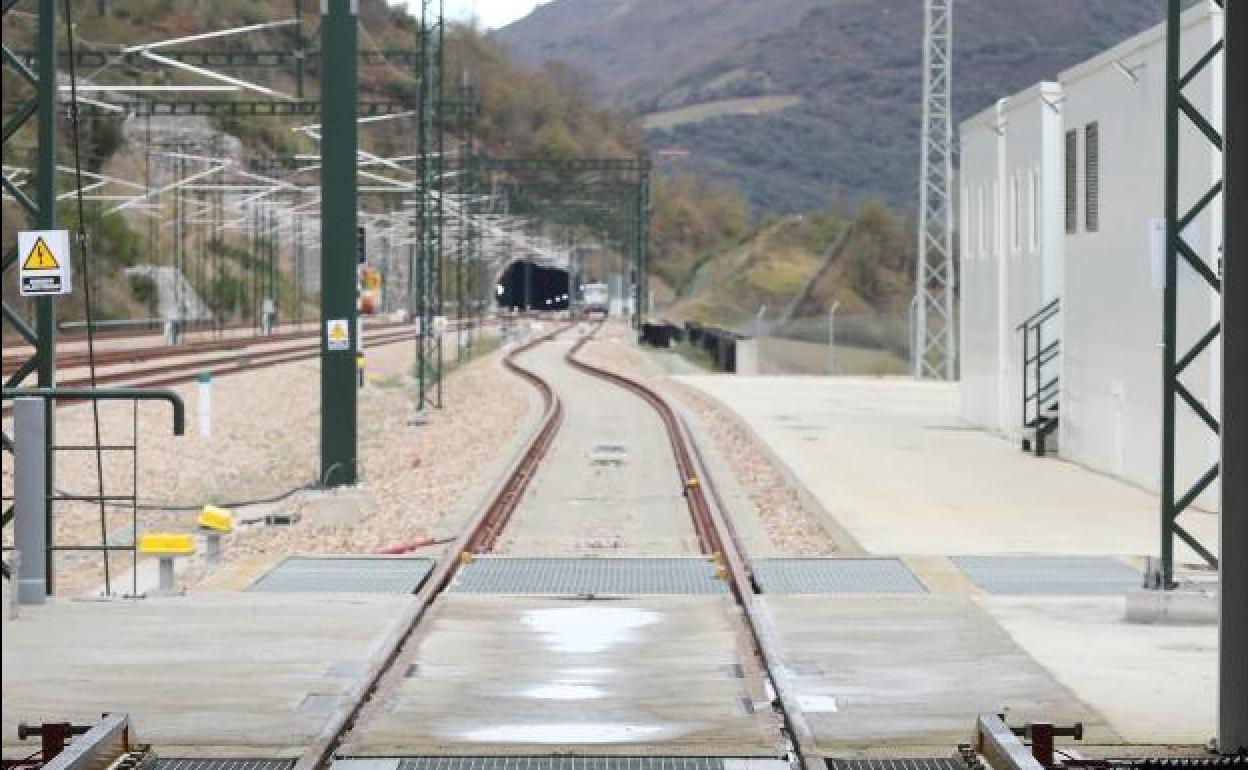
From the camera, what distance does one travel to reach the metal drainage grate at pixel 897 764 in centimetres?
1052

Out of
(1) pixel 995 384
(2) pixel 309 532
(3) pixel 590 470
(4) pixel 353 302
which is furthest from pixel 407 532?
(1) pixel 995 384

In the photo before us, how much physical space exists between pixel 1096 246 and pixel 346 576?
1487cm

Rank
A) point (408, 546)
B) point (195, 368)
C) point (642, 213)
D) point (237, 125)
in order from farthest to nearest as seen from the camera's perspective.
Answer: point (237, 125), point (642, 213), point (195, 368), point (408, 546)

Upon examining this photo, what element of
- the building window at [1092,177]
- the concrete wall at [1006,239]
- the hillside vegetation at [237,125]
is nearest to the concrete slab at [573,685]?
the building window at [1092,177]

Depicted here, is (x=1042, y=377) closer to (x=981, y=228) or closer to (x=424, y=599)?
(x=981, y=228)

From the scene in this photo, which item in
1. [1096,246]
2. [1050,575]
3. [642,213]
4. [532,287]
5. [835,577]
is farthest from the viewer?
[532,287]

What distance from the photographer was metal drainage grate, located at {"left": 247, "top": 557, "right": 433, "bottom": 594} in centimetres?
1759

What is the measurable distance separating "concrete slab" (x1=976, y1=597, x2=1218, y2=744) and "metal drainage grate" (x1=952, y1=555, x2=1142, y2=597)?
2.60 ft

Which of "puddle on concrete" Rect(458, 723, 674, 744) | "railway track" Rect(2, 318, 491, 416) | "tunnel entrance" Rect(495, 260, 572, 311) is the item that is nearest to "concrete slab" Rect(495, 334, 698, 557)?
"railway track" Rect(2, 318, 491, 416)

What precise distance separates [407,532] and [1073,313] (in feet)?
37.8

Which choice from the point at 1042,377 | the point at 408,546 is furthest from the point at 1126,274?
the point at 408,546

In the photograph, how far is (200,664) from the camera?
13.6 metres

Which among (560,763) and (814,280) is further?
(814,280)

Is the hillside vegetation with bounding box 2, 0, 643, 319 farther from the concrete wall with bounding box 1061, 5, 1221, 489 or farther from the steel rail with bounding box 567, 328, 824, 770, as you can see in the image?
the concrete wall with bounding box 1061, 5, 1221, 489
